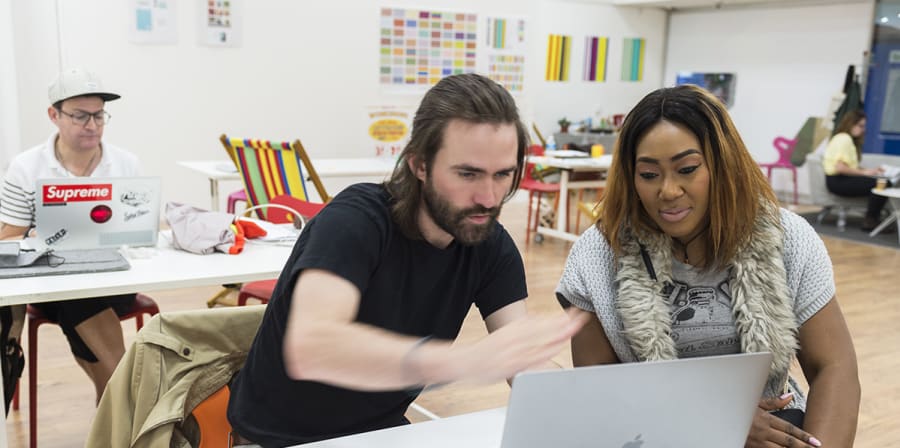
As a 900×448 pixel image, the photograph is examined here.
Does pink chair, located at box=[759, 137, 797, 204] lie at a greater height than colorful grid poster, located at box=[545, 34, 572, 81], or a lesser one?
lesser

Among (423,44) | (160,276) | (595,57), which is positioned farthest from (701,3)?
(160,276)

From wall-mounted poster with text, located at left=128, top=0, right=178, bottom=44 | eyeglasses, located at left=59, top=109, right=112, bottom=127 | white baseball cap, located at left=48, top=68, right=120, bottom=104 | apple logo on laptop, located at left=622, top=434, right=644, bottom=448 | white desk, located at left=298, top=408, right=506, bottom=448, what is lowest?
white desk, located at left=298, top=408, right=506, bottom=448

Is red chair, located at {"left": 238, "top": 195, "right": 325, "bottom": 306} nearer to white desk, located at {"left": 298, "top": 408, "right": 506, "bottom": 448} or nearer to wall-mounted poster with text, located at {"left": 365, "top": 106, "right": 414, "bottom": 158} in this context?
white desk, located at {"left": 298, "top": 408, "right": 506, "bottom": 448}

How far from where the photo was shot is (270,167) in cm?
423

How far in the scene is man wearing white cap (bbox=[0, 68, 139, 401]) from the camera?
2.57m

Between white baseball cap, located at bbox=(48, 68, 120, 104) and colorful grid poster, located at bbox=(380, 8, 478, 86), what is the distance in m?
4.58

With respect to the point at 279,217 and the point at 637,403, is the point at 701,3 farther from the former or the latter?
the point at 637,403

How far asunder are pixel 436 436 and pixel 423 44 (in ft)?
21.6

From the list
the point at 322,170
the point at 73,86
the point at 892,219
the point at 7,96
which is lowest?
the point at 892,219

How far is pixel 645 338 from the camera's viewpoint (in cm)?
156

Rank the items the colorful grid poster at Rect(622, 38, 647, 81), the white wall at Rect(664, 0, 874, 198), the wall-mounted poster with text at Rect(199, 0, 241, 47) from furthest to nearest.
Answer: the colorful grid poster at Rect(622, 38, 647, 81) < the white wall at Rect(664, 0, 874, 198) < the wall-mounted poster with text at Rect(199, 0, 241, 47)

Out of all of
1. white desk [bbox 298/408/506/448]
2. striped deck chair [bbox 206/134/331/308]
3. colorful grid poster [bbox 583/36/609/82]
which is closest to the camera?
white desk [bbox 298/408/506/448]

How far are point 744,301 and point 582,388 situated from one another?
0.70 metres

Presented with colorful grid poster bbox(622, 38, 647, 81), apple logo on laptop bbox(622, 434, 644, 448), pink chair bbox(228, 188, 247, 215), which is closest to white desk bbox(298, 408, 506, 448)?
apple logo on laptop bbox(622, 434, 644, 448)
